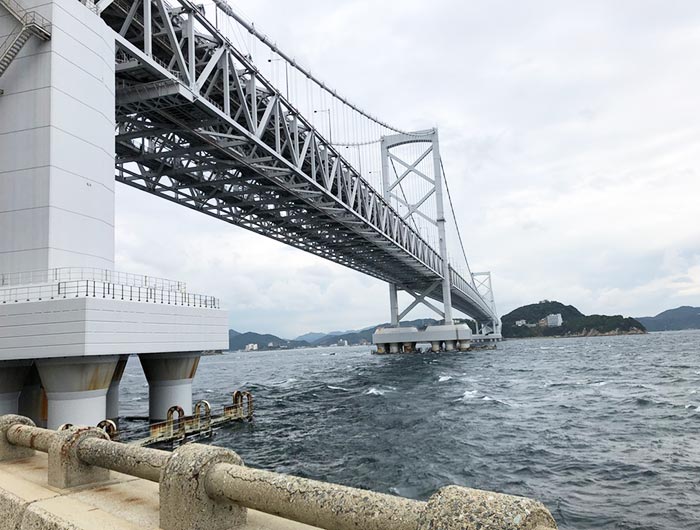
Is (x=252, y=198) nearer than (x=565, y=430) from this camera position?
No

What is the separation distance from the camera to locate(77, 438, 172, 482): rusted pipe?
3506 millimetres

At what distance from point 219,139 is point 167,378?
14.0 metres

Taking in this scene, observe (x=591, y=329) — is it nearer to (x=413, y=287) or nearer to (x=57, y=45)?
(x=413, y=287)

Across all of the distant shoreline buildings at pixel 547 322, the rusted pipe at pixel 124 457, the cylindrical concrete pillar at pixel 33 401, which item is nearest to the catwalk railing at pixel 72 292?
the cylindrical concrete pillar at pixel 33 401

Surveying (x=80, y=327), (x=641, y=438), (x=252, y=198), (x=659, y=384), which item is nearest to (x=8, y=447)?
(x=80, y=327)

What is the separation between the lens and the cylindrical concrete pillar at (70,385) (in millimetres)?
12422

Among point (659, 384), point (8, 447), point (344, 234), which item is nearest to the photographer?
point (8, 447)

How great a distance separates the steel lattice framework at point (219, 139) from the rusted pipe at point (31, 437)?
16129 millimetres

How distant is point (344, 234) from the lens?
50.7 metres

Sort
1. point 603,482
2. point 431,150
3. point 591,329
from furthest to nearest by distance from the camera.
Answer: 1. point 591,329
2. point 431,150
3. point 603,482

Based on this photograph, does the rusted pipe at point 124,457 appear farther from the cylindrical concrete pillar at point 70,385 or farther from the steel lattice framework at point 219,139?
the steel lattice framework at point 219,139

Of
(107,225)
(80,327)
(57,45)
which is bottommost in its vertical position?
(80,327)

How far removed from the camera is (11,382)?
1373 centimetres

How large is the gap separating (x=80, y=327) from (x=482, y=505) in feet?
Result: 39.6
